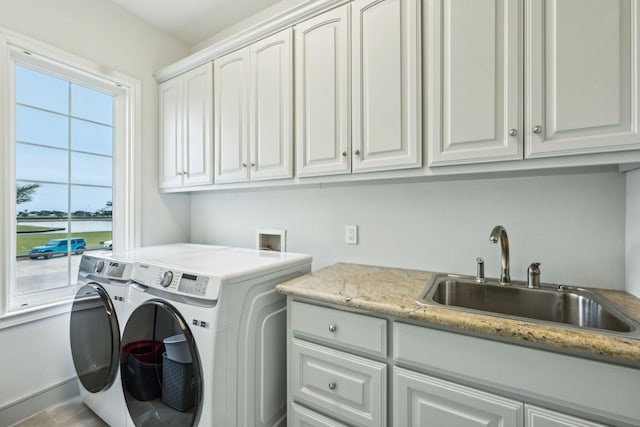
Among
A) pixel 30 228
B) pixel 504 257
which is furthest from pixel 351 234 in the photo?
pixel 30 228

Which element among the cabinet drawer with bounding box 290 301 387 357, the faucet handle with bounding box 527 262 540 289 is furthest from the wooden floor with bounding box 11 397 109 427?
the faucet handle with bounding box 527 262 540 289

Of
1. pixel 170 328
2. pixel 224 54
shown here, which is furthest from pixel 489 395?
pixel 224 54

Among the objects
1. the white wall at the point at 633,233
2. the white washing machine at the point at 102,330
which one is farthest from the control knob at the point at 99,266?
the white wall at the point at 633,233

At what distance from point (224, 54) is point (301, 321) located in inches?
72.0

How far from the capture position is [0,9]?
5.26 ft

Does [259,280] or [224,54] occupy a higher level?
[224,54]

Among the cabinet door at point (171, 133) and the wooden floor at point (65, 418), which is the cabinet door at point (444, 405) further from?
the cabinet door at point (171, 133)

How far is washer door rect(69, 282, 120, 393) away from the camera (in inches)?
61.0

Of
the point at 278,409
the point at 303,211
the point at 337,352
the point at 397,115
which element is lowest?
the point at 278,409

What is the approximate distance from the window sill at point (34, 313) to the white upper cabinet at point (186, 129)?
1.05 metres

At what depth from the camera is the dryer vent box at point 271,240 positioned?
2.12 meters

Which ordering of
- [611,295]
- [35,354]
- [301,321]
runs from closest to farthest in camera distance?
[611,295], [301,321], [35,354]

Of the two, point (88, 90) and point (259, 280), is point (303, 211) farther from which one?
point (88, 90)

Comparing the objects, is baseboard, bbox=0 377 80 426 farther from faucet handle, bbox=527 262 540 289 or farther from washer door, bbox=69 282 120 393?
faucet handle, bbox=527 262 540 289
